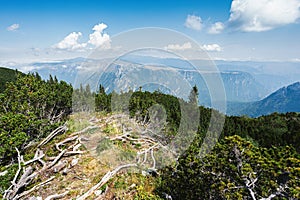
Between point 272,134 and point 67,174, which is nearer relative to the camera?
point 67,174

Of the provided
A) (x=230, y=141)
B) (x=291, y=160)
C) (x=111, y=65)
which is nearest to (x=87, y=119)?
(x=111, y=65)

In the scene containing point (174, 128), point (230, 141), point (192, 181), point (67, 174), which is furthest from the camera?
point (174, 128)

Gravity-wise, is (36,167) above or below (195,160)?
below

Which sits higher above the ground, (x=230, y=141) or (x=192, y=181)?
(x=230, y=141)

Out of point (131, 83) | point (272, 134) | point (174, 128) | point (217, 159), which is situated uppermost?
point (131, 83)

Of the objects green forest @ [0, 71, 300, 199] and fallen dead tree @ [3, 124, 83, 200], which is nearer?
green forest @ [0, 71, 300, 199]

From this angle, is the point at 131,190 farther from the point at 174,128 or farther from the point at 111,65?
the point at 174,128

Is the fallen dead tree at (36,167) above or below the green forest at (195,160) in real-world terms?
below

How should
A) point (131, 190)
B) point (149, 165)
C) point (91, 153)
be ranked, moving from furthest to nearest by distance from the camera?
point (91, 153), point (149, 165), point (131, 190)

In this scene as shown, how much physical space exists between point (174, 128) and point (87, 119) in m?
9.96

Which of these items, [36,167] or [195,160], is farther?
[36,167]

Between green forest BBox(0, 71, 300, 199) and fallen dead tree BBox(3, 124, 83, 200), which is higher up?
green forest BBox(0, 71, 300, 199)

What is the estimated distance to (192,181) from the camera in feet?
29.7

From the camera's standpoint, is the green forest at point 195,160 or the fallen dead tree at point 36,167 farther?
the fallen dead tree at point 36,167
